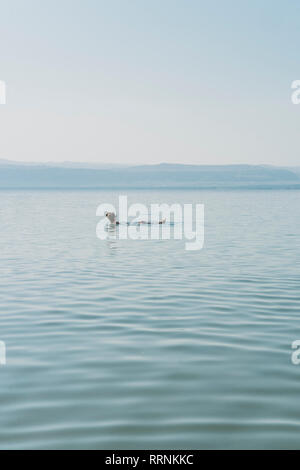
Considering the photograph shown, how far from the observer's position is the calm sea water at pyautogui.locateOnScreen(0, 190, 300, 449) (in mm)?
8336

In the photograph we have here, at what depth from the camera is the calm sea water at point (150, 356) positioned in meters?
8.34

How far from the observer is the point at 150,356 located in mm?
11852

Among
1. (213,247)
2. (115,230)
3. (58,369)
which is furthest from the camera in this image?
(115,230)

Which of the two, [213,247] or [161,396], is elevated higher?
[213,247]

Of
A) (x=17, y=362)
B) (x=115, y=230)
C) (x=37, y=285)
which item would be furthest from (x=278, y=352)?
(x=115, y=230)

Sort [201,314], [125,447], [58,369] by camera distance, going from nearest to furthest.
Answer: [125,447] < [58,369] < [201,314]

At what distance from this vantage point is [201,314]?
1570 centimetres

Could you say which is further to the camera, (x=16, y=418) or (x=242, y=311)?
(x=242, y=311)

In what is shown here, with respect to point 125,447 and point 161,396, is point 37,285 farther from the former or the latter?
point 125,447

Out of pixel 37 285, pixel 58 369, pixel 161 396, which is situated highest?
pixel 37 285

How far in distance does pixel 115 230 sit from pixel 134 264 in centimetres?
2084

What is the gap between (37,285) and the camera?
20.5 m

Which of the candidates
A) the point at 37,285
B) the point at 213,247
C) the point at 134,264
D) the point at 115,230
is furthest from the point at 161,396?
the point at 115,230

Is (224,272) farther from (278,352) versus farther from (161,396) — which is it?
(161,396)
